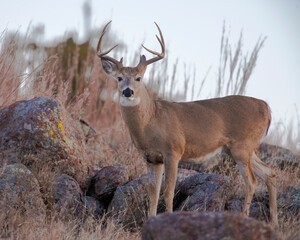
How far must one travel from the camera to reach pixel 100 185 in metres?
6.06

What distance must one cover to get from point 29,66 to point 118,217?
4.43 m

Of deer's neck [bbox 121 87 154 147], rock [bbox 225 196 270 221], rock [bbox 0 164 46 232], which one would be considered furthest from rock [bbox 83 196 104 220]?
rock [bbox 225 196 270 221]

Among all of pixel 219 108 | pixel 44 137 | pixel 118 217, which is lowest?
pixel 118 217

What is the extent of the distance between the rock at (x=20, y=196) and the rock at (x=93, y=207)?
65cm

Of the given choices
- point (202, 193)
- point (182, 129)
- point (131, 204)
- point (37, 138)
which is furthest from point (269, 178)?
point (37, 138)

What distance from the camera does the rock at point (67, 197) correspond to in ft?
17.6

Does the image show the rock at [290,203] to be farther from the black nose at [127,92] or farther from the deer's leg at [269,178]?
the black nose at [127,92]

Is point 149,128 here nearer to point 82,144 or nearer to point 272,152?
point 82,144

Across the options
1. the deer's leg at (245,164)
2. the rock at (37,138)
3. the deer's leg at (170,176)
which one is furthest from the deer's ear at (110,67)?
the deer's leg at (245,164)

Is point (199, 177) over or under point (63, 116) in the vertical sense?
under

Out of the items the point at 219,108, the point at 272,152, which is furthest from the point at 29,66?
the point at 272,152

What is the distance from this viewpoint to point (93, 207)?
5.70 m

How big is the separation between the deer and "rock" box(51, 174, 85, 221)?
36.3 inches

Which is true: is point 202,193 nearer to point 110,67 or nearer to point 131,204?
point 131,204
